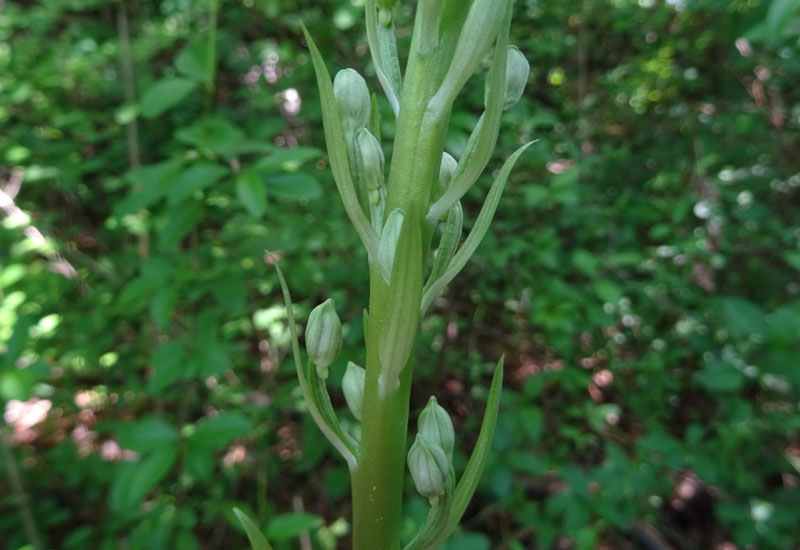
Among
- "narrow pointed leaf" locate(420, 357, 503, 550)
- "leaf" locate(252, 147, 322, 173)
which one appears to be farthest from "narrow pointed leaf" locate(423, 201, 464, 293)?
"leaf" locate(252, 147, 322, 173)

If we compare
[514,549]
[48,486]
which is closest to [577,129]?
A: [514,549]

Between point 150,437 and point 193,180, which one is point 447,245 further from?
point 150,437

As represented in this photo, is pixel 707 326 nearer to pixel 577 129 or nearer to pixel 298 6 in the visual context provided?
pixel 577 129

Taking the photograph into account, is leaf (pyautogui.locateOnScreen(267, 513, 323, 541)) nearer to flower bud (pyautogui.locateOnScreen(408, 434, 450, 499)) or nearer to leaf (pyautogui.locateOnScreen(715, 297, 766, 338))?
flower bud (pyautogui.locateOnScreen(408, 434, 450, 499))

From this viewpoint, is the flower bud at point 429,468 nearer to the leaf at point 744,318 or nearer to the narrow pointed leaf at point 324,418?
the narrow pointed leaf at point 324,418

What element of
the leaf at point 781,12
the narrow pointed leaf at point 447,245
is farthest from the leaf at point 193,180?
the leaf at point 781,12
